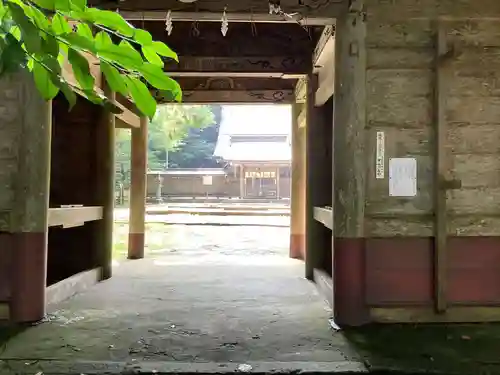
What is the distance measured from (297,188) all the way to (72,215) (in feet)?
16.2

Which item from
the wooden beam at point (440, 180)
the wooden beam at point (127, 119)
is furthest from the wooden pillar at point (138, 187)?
the wooden beam at point (440, 180)

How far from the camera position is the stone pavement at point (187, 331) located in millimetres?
3443

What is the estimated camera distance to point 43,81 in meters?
1.05

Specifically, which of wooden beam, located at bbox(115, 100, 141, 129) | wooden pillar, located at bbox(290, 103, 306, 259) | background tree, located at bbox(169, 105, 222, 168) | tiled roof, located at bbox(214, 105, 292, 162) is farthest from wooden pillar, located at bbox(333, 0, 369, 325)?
background tree, located at bbox(169, 105, 222, 168)

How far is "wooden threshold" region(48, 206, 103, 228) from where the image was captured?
5.16 meters

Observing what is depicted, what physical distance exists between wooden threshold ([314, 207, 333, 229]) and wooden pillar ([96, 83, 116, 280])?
9.69 feet

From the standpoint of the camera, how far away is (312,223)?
7.03 meters

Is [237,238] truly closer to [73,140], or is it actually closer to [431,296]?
[73,140]

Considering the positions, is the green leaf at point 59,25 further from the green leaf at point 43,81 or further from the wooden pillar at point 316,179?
the wooden pillar at point 316,179

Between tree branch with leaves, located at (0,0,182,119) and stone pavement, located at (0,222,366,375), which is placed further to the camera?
stone pavement, located at (0,222,366,375)

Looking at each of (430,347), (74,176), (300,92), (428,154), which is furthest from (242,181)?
(430,347)

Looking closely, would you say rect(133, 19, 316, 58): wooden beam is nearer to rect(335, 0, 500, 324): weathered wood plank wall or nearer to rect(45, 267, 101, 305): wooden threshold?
rect(335, 0, 500, 324): weathered wood plank wall

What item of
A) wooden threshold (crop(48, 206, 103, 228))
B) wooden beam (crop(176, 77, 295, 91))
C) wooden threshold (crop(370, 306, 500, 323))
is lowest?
wooden threshold (crop(370, 306, 500, 323))

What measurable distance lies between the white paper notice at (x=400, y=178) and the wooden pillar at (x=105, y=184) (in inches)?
166
